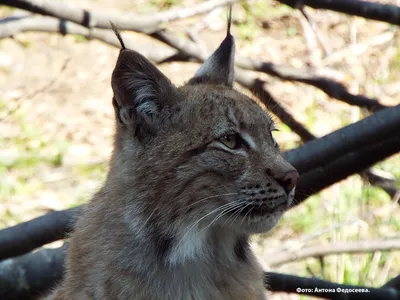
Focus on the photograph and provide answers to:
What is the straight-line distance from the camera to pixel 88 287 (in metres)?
4.02

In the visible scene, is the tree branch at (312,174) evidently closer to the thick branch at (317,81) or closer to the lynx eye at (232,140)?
the thick branch at (317,81)

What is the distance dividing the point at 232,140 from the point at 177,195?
373 mm

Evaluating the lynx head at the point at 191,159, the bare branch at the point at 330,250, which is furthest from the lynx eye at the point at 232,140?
the bare branch at the point at 330,250

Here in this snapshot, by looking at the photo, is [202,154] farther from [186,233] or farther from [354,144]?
[354,144]

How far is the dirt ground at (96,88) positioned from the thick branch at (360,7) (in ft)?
7.69

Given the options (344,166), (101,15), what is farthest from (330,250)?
(101,15)

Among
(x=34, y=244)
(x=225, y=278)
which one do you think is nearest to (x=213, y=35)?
(x=34, y=244)

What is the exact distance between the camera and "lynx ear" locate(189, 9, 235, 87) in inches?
179

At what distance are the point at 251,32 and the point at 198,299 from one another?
257 inches

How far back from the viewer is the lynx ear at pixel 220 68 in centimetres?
456

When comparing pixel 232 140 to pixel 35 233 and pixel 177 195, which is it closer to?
pixel 177 195

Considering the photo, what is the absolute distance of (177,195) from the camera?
3867 millimetres

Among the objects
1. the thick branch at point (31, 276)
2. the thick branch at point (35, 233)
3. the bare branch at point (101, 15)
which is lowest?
the thick branch at point (31, 276)

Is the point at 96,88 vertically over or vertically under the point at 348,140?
under
